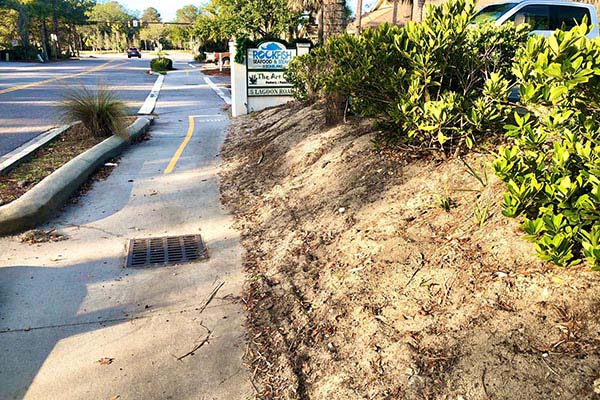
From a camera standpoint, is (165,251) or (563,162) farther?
(165,251)

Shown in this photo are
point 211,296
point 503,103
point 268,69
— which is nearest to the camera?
point 211,296

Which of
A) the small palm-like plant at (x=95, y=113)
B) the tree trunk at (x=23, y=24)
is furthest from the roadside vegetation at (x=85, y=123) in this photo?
the tree trunk at (x=23, y=24)

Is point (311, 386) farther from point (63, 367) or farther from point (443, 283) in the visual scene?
point (63, 367)

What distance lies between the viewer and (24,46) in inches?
2152

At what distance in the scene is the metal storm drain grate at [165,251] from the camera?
193 inches

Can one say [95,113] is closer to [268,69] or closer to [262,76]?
[262,76]

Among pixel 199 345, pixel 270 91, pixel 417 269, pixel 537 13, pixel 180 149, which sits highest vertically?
pixel 537 13

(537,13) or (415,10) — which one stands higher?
(415,10)

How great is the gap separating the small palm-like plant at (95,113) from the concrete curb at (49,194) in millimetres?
1151

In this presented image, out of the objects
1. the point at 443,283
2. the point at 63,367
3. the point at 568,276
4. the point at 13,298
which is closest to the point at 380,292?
the point at 443,283

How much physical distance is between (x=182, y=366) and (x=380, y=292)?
147cm

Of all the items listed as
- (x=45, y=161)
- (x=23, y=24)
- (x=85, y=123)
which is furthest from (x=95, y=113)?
(x=23, y=24)

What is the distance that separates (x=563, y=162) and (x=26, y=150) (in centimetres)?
872

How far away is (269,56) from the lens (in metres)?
13.4
